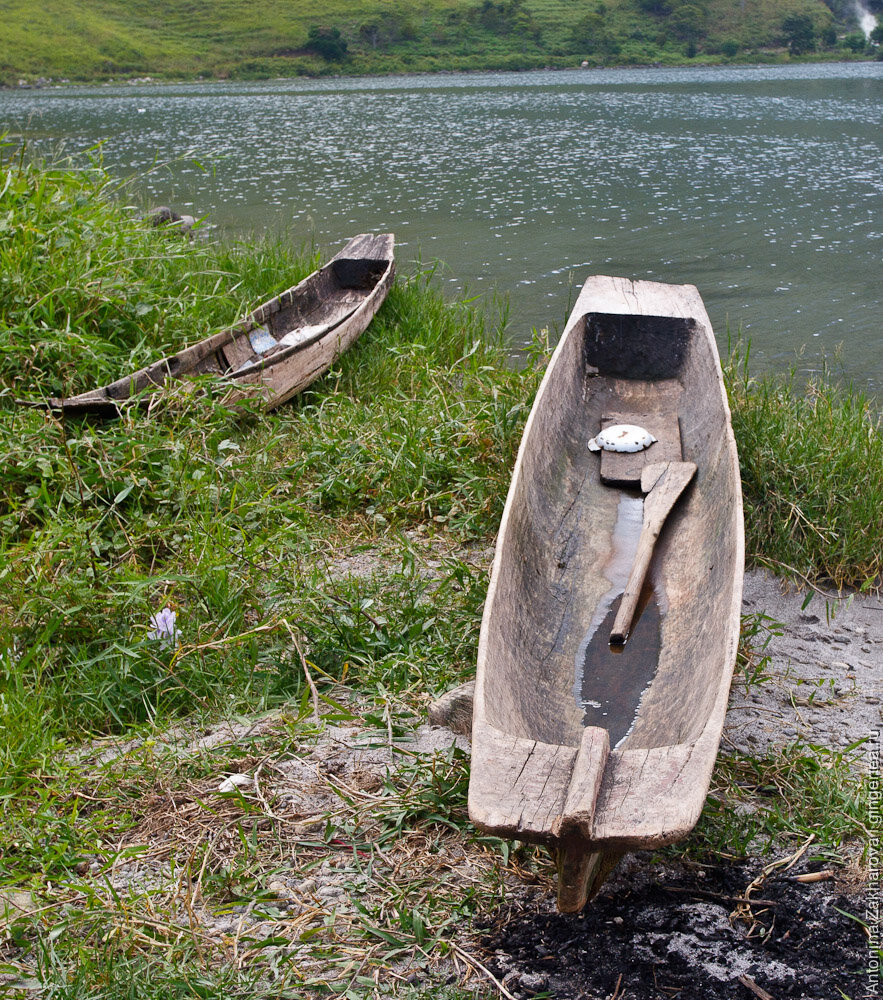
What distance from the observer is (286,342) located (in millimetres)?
5395

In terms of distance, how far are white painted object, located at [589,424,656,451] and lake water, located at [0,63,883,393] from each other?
262 centimetres

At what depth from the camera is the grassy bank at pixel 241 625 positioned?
6.10ft

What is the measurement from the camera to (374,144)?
18.1 m

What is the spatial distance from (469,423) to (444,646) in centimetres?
151

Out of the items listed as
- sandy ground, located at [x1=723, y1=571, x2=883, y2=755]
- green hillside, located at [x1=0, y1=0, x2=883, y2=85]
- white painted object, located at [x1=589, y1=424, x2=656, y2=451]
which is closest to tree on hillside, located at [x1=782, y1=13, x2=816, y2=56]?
green hillside, located at [x1=0, y1=0, x2=883, y2=85]

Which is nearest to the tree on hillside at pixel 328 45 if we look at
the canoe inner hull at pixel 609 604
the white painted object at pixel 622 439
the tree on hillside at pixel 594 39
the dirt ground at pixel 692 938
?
the tree on hillside at pixel 594 39

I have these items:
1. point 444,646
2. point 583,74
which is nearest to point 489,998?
point 444,646

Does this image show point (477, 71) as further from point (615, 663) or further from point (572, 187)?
point (615, 663)

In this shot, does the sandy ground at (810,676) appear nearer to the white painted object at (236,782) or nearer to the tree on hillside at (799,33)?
the white painted object at (236,782)

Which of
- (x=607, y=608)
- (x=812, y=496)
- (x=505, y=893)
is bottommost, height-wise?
(x=505, y=893)

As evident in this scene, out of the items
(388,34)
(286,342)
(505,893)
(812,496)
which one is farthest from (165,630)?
(388,34)

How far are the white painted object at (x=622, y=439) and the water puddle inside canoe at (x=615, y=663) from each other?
0.76 metres

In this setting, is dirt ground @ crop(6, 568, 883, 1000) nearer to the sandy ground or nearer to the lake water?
the sandy ground

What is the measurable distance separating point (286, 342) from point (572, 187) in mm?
9250
